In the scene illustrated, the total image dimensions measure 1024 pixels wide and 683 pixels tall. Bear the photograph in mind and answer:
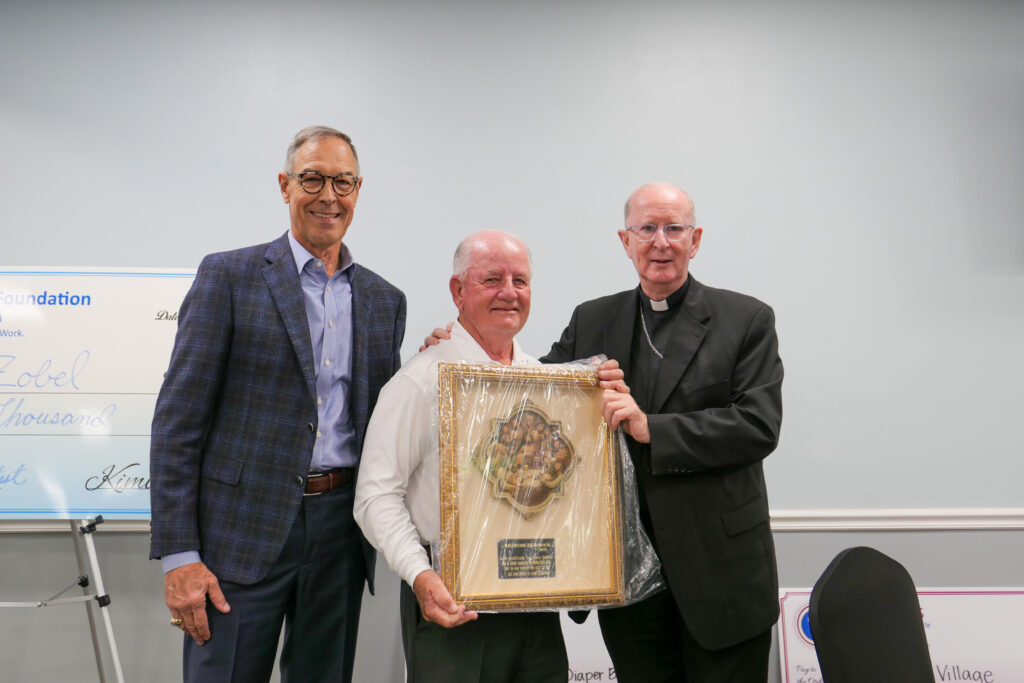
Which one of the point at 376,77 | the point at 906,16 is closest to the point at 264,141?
the point at 376,77

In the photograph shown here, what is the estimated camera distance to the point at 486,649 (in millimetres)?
1606

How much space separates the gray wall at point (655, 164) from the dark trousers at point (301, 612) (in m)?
1.56

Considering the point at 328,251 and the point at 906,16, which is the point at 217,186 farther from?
the point at 906,16

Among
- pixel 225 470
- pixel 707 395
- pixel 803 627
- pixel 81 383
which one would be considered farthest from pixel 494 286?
pixel 803 627

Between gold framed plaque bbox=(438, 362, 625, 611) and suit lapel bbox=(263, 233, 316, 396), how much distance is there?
17.3 inches

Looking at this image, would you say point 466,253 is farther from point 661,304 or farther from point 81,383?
point 81,383

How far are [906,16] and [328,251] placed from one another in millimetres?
3231

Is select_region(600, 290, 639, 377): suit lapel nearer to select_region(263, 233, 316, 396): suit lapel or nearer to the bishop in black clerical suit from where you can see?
the bishop in black clerical suit

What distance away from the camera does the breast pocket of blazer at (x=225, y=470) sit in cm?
175

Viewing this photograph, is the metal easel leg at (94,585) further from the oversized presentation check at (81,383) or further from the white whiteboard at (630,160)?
the white whiteboard at (630,160)

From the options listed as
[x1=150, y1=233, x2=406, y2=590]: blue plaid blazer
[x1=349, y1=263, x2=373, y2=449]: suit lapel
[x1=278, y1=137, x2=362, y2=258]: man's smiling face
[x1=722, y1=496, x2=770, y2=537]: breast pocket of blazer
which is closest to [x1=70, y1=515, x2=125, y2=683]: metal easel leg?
[x1=150, y1=233, x2=406, y2=590]: blue plaid blazer

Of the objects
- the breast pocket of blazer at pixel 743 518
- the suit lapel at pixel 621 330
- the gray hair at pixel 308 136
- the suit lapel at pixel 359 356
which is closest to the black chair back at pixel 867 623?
the breast pocket of blazer at pixel 743 518

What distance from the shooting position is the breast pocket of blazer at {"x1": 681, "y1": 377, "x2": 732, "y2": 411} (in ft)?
6.22

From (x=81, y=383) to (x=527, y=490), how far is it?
7.47 feet
